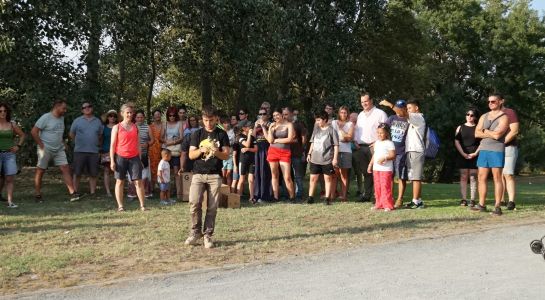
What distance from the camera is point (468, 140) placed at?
10906mm

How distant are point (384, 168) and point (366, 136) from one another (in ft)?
4.20

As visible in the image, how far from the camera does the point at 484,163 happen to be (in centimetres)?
960

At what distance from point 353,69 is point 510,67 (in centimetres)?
1424

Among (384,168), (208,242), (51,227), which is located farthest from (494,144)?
(51,227)

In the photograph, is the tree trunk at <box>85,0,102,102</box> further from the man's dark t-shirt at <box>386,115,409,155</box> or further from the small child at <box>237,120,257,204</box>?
the man's dark t-shirt at <box>386,115,409,155</box>

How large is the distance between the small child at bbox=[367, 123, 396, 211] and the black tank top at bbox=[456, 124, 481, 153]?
1.54m

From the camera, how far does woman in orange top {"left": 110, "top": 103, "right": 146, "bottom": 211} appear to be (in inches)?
392

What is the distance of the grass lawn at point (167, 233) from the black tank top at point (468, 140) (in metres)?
1.10

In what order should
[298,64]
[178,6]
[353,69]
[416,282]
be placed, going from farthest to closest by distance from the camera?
[353,69] < [298,64] < [178,6] < [416,282]

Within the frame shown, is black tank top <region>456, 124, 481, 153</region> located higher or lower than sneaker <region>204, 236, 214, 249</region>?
higher

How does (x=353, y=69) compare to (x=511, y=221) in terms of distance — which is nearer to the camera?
(x=511, y=221)

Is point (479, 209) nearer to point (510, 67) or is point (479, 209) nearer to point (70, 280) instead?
point (70, 280)

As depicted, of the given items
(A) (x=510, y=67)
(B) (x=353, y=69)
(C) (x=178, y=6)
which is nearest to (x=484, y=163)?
(C) (x=178, y=6)

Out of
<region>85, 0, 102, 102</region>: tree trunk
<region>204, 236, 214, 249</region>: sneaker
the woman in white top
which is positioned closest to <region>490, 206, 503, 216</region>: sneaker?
the woman in white top
